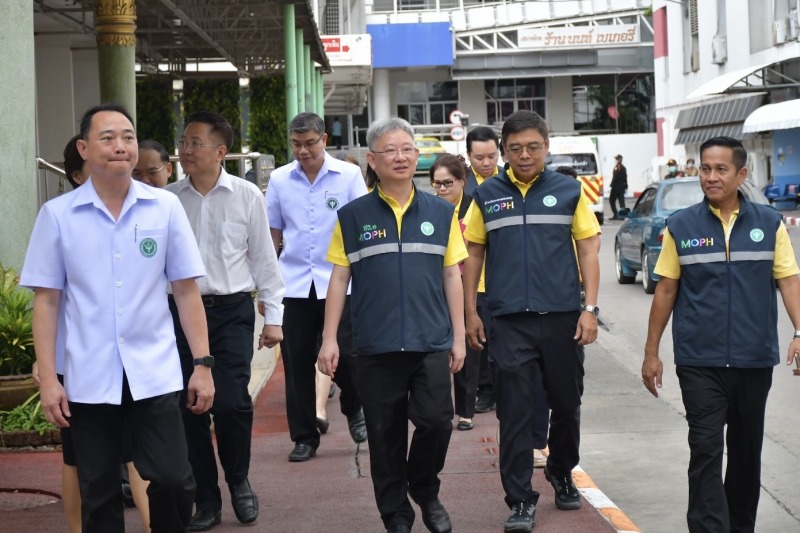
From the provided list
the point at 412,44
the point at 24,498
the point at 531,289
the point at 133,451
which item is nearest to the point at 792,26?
the point at 412,44

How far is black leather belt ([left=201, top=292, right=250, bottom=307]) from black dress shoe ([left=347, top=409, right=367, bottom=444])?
2.26 metres

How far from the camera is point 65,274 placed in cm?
491

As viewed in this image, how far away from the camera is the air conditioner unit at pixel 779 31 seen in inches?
1561

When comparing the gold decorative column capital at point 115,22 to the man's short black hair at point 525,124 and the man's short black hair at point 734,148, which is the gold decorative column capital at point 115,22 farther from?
the man's short black hair at point 734,148

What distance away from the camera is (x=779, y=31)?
39.8m

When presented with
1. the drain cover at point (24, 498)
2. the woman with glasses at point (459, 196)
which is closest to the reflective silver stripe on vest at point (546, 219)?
the woman with glasses at point (459, 196)

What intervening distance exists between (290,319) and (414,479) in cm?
218

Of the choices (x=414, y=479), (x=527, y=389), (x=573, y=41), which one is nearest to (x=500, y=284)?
(x=527, y=389)

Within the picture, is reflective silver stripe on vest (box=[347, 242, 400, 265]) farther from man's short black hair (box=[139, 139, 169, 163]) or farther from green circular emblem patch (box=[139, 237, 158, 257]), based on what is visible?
green circular emblem patch (box=[139, 237, 158, 257])

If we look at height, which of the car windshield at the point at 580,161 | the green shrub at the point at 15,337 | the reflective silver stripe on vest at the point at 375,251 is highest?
the car windshield at the point at 580,161

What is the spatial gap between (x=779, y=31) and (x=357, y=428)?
34.2 m

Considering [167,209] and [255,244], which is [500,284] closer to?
[255,244]

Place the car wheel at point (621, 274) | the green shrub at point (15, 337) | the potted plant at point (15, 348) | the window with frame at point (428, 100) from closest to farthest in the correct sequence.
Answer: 1. the potted plant at point (15, 348)
2. the green shrub at point (15, 337)
3. the car wheel at point (621, 274)
4. the window with frame at point (428, 100)

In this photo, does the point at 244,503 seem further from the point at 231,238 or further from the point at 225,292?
the point at 231,238
